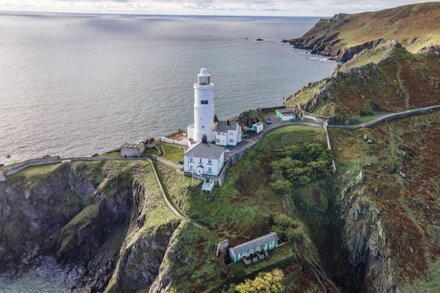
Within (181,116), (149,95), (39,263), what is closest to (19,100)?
(149,95)

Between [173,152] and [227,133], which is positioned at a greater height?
[227,133]

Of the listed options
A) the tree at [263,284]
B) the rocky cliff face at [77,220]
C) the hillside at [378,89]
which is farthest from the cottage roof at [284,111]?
the tree at [263,284]

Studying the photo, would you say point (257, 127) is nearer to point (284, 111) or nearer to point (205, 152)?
point (284, 111)

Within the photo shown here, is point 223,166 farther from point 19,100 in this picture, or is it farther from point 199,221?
point 19,100

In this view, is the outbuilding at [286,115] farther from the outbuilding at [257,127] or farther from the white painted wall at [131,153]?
the white painted wall at [131,153]

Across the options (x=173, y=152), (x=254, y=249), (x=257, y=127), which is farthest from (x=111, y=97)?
(x=254, y=249)
